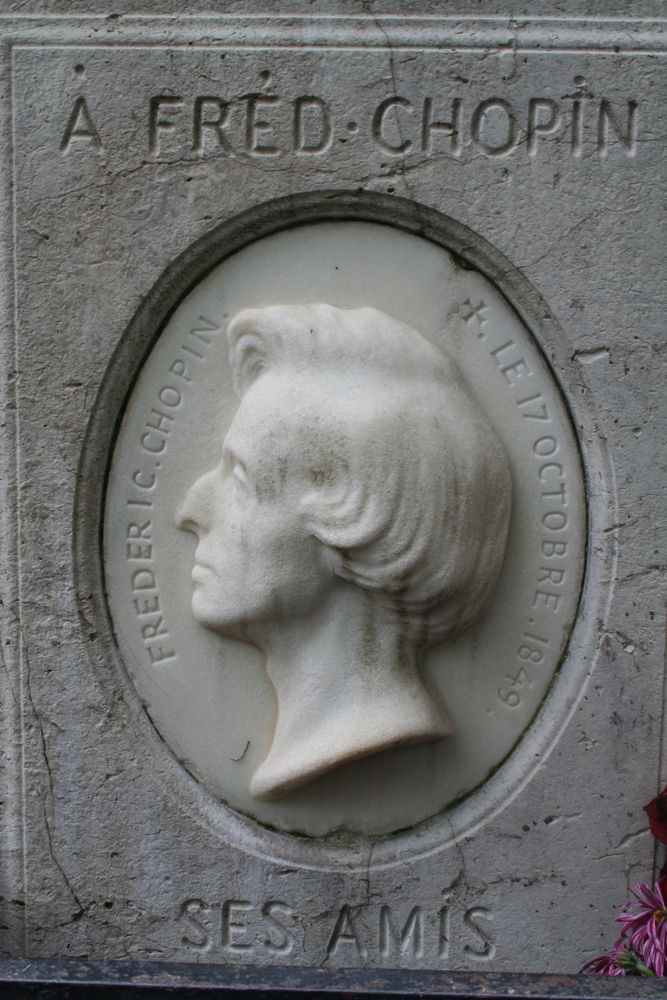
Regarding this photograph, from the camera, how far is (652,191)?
6.89 feet

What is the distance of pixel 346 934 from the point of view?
87.1 inches

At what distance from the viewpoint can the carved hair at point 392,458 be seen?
198cm

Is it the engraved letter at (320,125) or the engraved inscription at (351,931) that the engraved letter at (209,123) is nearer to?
the engraved letter at (320,125)

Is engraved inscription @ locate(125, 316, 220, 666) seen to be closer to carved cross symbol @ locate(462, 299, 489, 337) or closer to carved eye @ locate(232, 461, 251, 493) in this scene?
carved eye @ locate(232, 461, 251, 493)

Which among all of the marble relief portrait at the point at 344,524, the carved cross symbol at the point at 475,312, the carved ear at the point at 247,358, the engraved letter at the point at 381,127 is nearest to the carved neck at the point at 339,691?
the marble relief portrait at the point at 344,524

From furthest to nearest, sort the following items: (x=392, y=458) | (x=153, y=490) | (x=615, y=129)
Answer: (x=153, y=490) → (x=615, y=129) → (x=392, y=458)

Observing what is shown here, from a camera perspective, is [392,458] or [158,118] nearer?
[392,458]

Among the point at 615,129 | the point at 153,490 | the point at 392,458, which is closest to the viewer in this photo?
the point at 392,458

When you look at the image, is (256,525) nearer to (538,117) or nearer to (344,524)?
(344,524)

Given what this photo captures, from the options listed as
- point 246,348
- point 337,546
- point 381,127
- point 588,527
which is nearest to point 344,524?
point 337,546

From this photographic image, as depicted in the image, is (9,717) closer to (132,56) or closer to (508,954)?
(508,954)

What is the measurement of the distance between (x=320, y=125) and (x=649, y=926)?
7.32ft

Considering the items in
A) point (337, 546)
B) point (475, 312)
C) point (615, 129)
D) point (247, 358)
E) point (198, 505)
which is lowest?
point (337, 546)

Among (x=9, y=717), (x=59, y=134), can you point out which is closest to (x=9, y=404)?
(x=59, y=134)
